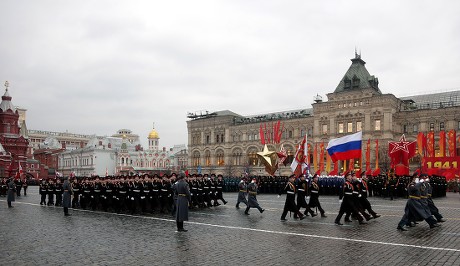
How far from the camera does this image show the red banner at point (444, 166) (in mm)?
29981

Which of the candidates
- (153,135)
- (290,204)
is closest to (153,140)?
(153,135)

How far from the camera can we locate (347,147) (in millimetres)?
22328

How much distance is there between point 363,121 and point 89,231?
160ft

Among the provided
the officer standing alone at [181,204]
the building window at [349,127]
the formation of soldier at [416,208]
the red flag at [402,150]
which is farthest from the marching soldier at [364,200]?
the building window at [349,127]

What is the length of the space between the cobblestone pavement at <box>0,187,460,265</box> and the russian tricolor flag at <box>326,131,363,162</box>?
6512mm

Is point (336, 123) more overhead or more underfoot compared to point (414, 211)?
more overhead

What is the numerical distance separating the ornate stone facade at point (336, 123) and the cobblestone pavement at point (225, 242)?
40343 millimetres

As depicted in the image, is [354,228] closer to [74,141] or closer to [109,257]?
[109,257]

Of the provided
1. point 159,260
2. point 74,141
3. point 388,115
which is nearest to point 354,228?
point 159,260

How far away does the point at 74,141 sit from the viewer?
126 meters

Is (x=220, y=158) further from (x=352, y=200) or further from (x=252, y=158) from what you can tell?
(x=352, y=200)

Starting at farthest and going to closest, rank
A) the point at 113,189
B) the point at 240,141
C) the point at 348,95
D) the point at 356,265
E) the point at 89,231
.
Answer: the point at 240,141 → the point at 348,95 → the point at 113,189 → the point at 89,231 → the point at 356,265

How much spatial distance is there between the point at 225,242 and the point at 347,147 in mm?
13610

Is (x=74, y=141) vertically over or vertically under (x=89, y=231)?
over
